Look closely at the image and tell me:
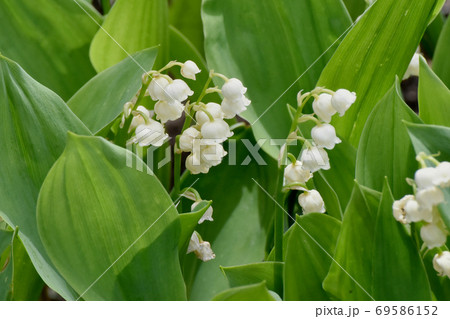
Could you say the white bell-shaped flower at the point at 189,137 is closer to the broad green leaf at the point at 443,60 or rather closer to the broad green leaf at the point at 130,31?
the broad green leaf at the point at 130,31

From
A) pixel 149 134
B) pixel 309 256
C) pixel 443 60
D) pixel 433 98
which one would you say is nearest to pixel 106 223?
pixel 149 134

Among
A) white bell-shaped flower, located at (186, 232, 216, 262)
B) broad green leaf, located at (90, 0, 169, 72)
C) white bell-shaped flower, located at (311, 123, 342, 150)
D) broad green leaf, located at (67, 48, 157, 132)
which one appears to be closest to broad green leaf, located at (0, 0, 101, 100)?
broad green leaf, located at (90, 0, 169, 72)

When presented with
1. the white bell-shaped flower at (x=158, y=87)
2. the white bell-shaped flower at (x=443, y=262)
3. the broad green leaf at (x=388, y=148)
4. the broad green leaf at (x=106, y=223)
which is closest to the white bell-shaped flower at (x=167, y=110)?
the white bell-shaped flower at (x=158, y=87)

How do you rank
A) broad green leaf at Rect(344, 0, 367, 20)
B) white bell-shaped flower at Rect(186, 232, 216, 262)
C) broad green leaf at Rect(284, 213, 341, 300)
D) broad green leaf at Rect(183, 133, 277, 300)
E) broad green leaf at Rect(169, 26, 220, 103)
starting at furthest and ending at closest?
broad green leaf at Rect(344, 0, 367, 20)
broad green leaf at Rect(169, 26, 220, 103)
broad green leaf at Rect(183, 133, 277, 300)
white bell-shaped flower at Rect(186, 232, 216, 262)
broad green leaf at Rect(284, 213, 341, 300)

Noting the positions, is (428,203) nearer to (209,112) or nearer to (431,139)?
(431,139)

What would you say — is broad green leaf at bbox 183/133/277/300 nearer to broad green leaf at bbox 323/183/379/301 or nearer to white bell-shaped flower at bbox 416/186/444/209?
broad green leaf at bbox 323/183/379/301
